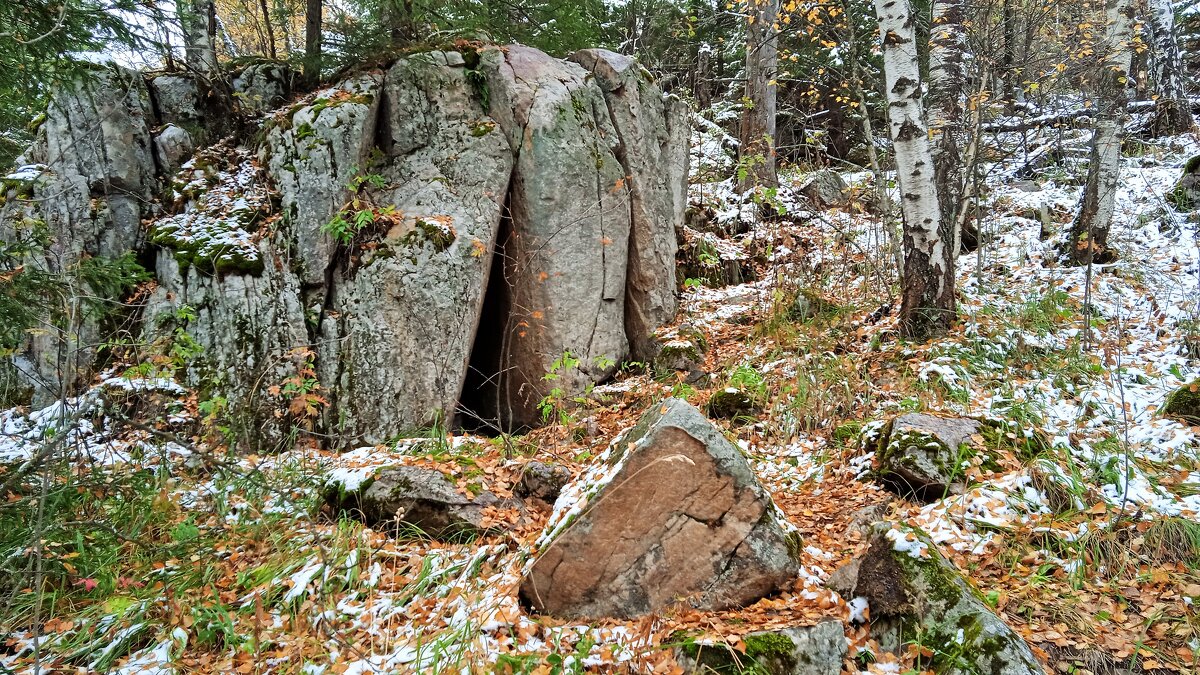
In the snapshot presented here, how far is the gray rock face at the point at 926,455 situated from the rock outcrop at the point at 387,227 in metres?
3.18

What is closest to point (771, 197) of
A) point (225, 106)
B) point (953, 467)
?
point (953, 467)

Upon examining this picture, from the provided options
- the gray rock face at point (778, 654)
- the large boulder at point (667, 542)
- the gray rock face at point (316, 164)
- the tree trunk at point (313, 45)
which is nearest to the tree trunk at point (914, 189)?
the large boulder at point (667, 542)

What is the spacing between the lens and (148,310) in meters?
6.47

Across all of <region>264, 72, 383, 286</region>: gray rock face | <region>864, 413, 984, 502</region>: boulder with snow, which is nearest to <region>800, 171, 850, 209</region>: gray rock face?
<region>864, 413, 984, 502</region>: boulder with snow

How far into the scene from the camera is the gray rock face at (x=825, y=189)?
37.1ft

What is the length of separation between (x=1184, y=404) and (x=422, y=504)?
628cm

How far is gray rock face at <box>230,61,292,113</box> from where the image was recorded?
7.77m

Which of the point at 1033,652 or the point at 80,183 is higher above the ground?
the point at 80,183

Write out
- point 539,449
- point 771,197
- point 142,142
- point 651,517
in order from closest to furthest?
point 651,517
point 539,449
point 142,142
point 771,197

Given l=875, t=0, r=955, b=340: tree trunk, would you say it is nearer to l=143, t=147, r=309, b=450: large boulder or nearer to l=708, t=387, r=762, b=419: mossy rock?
l=708, t=387, r=762, b=419: mossy rock

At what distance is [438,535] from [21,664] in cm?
246

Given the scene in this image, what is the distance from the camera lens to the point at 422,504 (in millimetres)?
4633

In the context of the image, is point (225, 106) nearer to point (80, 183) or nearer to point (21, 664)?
point (80, 183)

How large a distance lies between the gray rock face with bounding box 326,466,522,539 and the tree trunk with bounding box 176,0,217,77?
6296 mm
